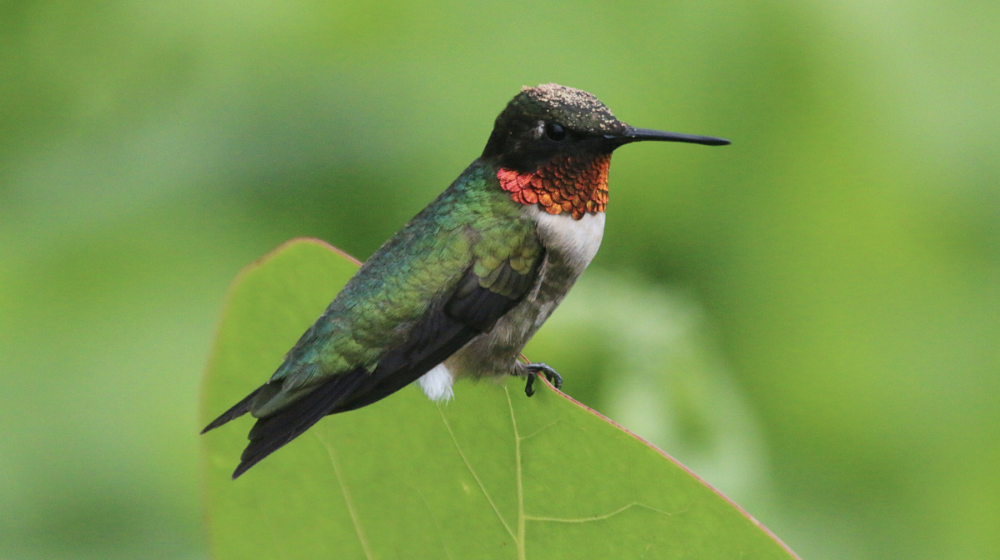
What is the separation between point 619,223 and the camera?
2.54 meters

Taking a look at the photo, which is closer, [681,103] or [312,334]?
[312,334]

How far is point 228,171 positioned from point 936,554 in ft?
7.49

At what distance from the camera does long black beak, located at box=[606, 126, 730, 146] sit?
0.96 meters

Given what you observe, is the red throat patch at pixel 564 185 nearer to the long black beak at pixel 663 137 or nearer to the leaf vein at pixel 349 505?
the long black beak at pixel 663 137

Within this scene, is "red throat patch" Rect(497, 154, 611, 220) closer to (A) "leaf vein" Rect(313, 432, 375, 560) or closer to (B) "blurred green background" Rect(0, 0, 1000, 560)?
(A) "leaf vein" Rect(313, 432, 375, 560)

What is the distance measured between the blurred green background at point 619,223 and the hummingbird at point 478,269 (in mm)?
1019

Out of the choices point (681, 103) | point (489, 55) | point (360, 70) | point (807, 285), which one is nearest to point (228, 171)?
point (360, 70)

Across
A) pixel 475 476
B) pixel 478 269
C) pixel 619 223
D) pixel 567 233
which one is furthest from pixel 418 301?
Answer: pixel 619 223

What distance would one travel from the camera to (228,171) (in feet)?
9.89

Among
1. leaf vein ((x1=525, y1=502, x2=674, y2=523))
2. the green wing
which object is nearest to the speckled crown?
the green wing

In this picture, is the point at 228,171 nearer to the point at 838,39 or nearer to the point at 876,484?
the point at 838,39

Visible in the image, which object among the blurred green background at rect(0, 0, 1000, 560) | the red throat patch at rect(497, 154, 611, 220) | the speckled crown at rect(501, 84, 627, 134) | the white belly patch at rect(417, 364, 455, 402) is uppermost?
the speckled crown at rect(501, 84, 627, 134)

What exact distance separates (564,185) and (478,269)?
16 centimetres

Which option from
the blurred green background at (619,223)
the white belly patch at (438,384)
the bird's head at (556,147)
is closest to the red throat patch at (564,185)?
the bird's head at (556,147)
